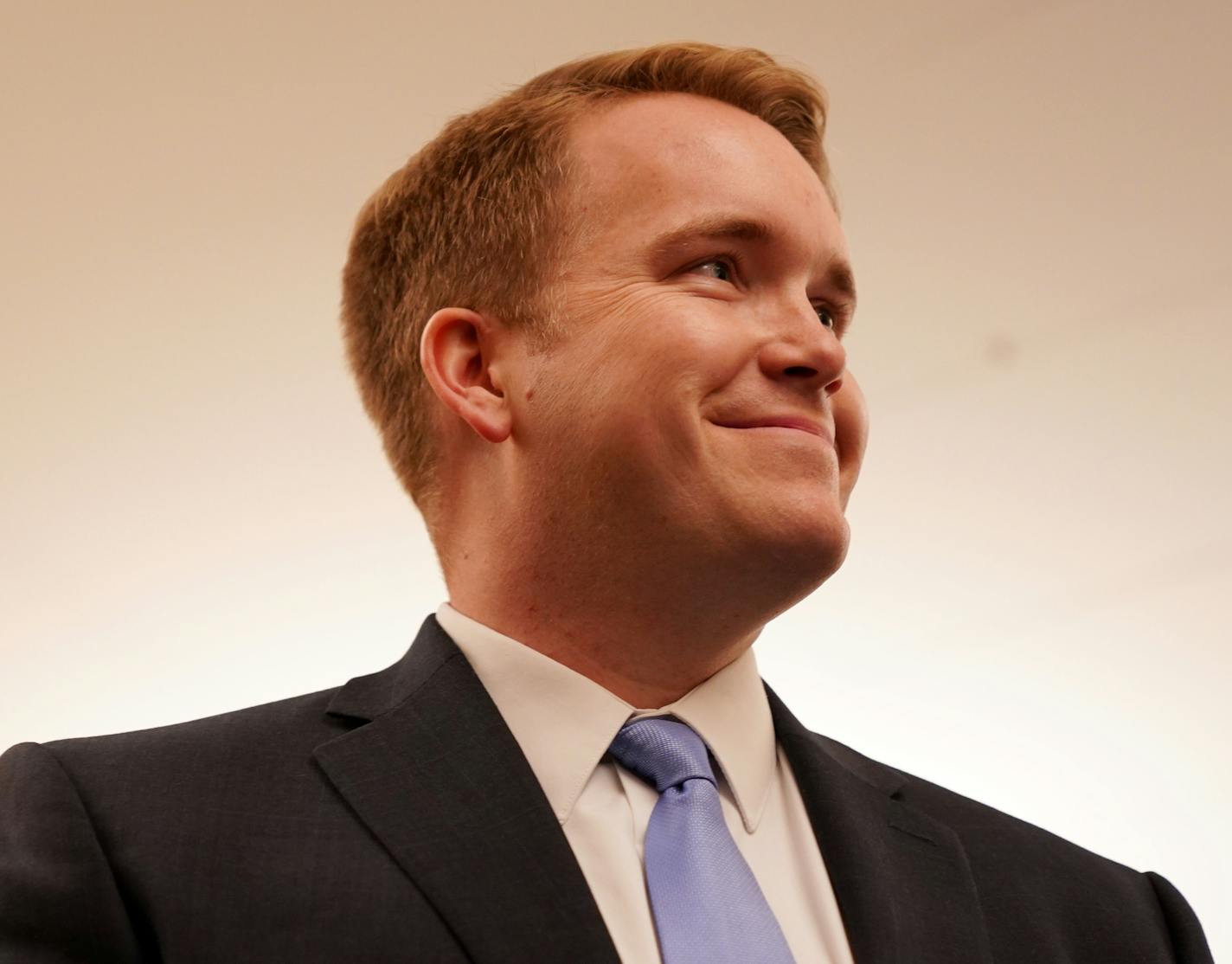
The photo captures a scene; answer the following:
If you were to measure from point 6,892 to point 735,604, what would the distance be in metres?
0.71

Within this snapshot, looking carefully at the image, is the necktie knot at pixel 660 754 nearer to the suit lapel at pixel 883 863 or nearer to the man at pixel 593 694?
the man at pixel 593 694

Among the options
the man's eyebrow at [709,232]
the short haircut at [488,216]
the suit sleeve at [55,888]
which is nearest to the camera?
the suit sleeve at [55,888]

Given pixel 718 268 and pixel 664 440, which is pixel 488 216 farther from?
pixel 664 440

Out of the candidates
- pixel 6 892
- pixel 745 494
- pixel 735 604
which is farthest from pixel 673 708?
pixel 6 892

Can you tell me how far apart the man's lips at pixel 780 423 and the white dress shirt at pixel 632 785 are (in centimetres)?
27

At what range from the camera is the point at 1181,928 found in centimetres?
173

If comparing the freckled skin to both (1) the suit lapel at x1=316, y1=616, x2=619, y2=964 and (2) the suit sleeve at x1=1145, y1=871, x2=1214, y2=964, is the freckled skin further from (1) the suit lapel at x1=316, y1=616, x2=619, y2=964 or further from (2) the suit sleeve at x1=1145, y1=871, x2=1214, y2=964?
(2) the suit sleeve at x1=1145, y1=871, x2=1214, y2=964

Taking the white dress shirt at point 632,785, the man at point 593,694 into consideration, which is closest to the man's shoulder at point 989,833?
the man at point 593,694

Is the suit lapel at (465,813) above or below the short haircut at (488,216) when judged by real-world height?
below

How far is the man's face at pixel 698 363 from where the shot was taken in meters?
1.56

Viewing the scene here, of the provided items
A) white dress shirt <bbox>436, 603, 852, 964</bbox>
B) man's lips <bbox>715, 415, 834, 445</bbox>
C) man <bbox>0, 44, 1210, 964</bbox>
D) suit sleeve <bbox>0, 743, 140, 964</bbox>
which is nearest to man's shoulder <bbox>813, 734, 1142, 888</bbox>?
man <bbox>0, 44, 1210, 964</bbox>

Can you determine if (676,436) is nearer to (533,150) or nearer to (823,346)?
(823,346)

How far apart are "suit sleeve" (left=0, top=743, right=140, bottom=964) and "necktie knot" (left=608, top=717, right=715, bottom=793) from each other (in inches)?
18.7

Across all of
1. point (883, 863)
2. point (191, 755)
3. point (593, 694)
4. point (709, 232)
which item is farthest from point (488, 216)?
point (883, 863)
